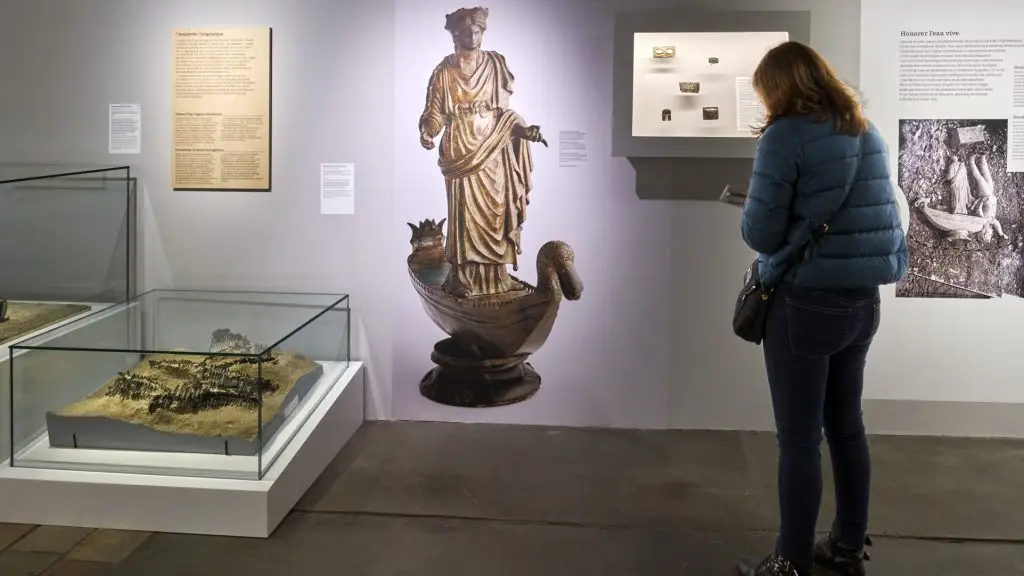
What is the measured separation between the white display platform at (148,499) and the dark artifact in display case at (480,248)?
52.4 inches

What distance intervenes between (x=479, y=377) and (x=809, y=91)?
Result: 2.53 m

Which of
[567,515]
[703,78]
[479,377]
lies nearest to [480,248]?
[479,377]

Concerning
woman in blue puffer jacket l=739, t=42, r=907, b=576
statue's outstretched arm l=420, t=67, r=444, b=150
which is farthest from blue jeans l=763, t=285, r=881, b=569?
statue's outstretched arm l=420, t=67, r=444, b=150

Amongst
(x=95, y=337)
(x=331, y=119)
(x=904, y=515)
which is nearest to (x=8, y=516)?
(x=95, y=337)

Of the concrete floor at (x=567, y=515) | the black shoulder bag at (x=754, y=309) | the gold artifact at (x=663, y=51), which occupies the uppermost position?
the gold artifact at (x=663, y=51)

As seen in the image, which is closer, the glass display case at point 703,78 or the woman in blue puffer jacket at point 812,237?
the woman in blue puffer jacket at point 812,237

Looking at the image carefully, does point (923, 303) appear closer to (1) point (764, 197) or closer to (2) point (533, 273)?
(2) point (533, 273)

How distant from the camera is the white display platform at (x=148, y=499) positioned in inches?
139

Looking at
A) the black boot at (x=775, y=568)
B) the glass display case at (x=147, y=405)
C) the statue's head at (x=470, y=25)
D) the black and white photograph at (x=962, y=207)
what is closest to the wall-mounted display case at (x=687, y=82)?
the statue's head at (x=470, y=25)

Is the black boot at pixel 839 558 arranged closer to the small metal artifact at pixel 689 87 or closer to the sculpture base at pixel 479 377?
the sculpture base at pixel 479 377

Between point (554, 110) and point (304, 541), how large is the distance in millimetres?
2265

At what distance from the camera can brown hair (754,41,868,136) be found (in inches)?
110

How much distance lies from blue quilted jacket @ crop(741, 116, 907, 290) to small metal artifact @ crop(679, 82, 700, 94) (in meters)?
1.68

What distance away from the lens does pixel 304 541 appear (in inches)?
138
